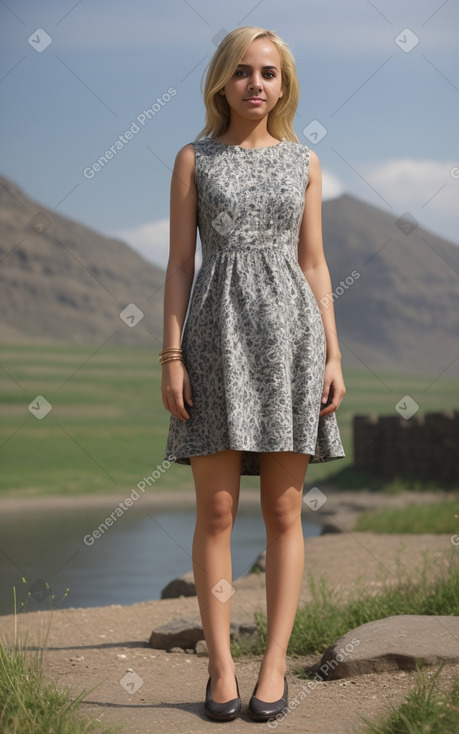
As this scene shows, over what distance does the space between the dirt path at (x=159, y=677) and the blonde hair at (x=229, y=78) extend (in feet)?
5.53

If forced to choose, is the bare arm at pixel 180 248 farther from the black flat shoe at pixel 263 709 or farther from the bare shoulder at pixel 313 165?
the black flat shoe at pixel 263 709

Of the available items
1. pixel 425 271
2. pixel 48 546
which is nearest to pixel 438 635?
pixel 48 546

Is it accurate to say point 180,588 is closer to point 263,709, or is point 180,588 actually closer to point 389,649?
point 389,649

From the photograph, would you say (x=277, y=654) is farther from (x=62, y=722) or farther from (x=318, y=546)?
(x=318, y=546)

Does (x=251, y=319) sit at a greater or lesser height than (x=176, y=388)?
greater

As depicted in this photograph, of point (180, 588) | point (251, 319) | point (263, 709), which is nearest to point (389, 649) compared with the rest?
point (263, 709)

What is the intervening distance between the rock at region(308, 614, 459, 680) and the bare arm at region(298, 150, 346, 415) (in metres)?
0.88

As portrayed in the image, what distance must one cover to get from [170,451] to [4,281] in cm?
4518

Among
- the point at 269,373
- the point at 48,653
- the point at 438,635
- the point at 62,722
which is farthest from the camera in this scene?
the point at 48,653

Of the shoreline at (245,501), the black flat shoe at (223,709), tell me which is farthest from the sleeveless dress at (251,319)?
the shoreline at (245,501)

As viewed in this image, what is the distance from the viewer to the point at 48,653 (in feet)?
12.3

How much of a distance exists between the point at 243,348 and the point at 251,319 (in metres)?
0.08

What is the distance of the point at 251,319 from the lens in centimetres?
256

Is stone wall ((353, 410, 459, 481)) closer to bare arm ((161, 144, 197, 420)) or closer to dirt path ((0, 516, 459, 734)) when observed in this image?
dirt path ((0, 516, 459, 734))
